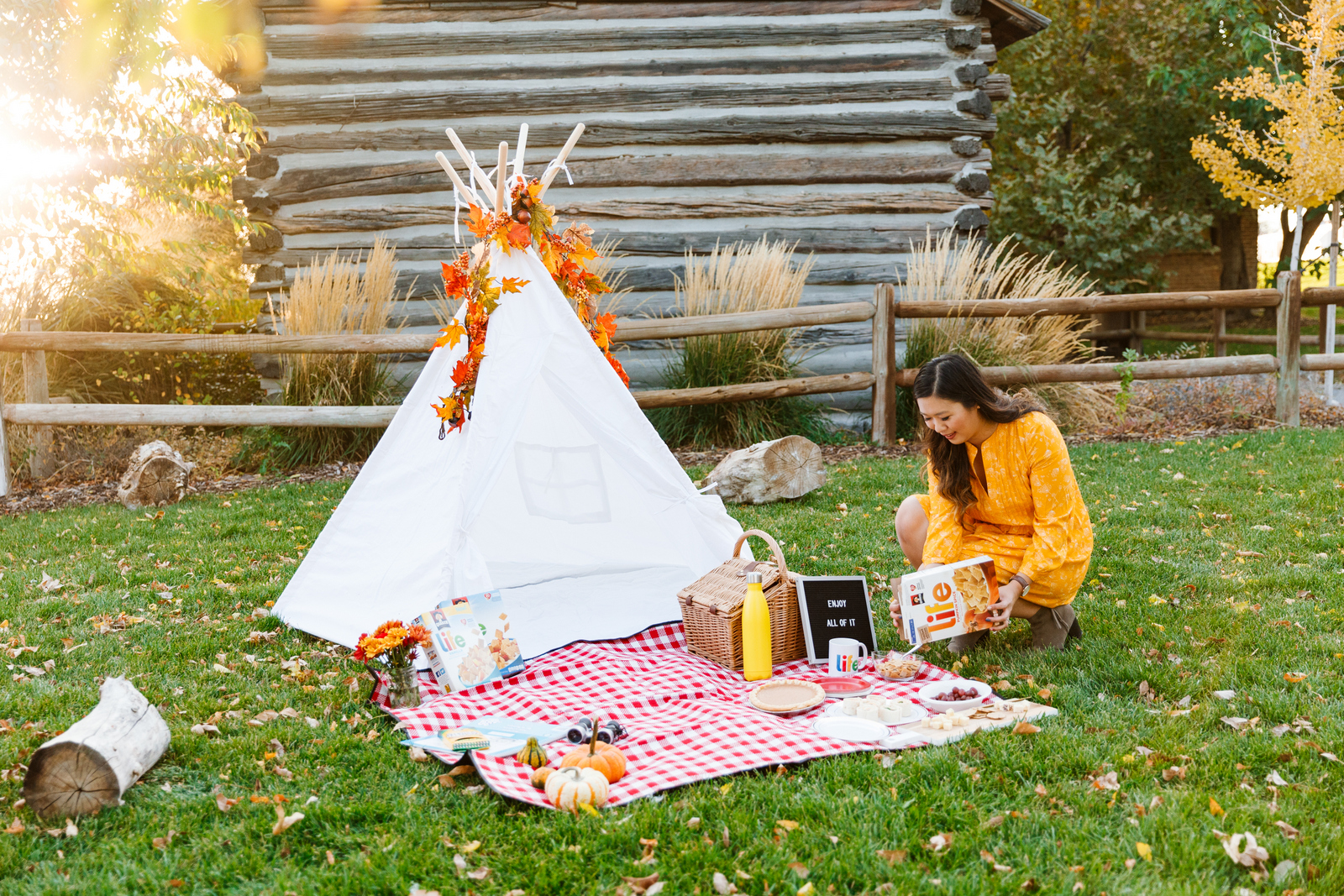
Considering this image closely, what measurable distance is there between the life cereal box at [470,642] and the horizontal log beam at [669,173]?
5438 mm

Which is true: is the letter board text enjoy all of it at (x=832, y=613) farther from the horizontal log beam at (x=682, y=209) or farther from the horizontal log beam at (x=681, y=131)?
the horizontal log beam at (x=681, y=131)

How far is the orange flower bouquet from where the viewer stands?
290 centimetres

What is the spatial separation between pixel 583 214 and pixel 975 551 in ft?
18.2

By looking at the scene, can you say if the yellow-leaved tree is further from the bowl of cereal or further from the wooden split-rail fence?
the bowl of cereal

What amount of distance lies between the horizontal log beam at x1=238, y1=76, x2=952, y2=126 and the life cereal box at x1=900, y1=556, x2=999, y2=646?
19.4 feet

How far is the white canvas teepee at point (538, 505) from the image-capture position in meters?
3.59

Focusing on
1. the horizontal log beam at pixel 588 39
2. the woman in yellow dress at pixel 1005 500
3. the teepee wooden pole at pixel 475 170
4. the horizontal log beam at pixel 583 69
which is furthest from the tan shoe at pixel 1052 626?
the horizontal log beam at pixel 588 39

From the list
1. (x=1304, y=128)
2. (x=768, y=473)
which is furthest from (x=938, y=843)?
(x=1304, y=128)

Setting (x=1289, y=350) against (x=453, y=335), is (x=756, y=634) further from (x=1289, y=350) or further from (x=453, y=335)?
(x=1289, y=350)

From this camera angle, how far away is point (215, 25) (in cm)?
759

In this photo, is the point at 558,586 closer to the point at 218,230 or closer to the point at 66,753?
the point at 66,753

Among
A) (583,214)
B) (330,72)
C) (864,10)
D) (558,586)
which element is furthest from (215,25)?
(558,586)

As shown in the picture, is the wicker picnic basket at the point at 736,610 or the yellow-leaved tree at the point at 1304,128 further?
the yellow-leaved tree at the point at 1304,128

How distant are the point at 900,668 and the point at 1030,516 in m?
0.69
